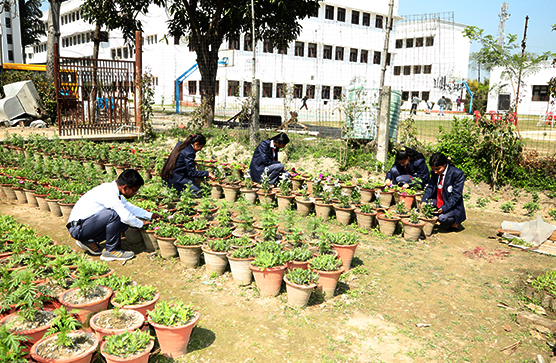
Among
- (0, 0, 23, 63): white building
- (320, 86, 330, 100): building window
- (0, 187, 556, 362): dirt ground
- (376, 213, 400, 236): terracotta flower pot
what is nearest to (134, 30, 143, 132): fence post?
(0, 187, 556, 362): dirt ground

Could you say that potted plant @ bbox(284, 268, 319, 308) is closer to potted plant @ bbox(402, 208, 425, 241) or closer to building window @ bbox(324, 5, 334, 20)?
potted plant @ bbox(402, 208, 425, 241)

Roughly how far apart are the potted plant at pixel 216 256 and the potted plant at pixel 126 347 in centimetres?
169

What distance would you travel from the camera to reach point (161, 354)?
3172mm

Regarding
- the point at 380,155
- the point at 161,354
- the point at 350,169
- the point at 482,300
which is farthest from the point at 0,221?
the point at 380,155

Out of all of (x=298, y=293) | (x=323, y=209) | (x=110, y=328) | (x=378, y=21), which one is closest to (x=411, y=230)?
(x=323, y=209)

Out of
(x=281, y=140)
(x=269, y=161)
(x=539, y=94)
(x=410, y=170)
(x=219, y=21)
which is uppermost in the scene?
(x=219, y=21)

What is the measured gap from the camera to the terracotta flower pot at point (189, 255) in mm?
4613

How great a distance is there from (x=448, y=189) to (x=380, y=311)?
9.94ft

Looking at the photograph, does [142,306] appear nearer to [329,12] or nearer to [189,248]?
[189,248]

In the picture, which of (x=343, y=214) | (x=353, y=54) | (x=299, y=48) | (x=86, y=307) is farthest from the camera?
(x=353, y=54)

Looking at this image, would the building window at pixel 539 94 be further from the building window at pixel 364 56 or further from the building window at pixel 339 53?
the building window at pixel 339 53

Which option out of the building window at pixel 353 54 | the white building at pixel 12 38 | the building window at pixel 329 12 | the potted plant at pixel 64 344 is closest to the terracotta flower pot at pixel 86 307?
the potted plant at pixel 64 344

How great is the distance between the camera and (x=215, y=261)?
4.47m

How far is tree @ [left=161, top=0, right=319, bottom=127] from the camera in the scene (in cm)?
1357
